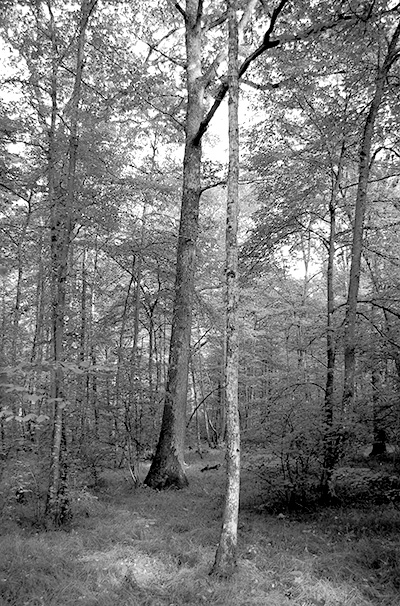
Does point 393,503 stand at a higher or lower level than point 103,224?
lower

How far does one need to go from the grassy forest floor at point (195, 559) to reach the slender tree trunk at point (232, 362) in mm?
314

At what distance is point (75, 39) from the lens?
7.66 m

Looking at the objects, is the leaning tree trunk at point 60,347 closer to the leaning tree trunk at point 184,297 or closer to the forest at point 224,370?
the forest at point 224,370

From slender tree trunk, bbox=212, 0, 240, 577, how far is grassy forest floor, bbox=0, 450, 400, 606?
Answer: 0.31m

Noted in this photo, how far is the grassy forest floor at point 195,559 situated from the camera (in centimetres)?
396

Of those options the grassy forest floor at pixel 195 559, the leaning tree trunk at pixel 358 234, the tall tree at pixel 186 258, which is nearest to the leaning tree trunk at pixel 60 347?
the grassy forest floor at pixel 195 559

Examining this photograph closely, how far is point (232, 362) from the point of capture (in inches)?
192

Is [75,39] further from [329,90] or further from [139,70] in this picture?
[329,90]

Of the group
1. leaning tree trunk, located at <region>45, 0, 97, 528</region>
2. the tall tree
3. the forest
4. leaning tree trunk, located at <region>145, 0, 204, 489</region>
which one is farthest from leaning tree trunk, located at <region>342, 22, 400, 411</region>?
leaning tree trunk, located at <region>45, 0, 97, 528</region>

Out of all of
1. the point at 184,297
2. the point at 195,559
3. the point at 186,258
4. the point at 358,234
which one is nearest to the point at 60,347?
the point at 195,559

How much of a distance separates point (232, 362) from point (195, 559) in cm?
247

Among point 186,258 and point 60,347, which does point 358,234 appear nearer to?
point 186,258

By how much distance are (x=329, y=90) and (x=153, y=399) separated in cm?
865

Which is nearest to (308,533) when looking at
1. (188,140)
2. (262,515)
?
(262,515)
